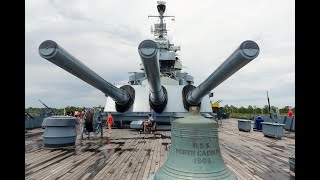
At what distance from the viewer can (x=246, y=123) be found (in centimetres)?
1426

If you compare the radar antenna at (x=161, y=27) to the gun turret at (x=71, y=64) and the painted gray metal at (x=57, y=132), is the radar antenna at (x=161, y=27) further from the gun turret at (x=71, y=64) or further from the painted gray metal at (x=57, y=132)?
the painted gray metal at (x=57, y=132)

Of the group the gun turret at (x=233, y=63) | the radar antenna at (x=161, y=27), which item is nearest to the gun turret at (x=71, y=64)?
the gun turret at (x=233, y=63)

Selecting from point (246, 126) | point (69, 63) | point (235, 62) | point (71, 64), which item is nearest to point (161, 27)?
point (246, 126)

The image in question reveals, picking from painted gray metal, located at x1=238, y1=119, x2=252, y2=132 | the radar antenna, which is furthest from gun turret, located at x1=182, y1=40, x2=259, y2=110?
the radar antenna

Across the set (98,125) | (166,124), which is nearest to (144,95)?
(166,124)

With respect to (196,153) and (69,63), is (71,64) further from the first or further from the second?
(196,153)

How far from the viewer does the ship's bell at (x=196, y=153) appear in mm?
2379

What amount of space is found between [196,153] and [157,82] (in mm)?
6898

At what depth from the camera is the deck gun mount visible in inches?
222

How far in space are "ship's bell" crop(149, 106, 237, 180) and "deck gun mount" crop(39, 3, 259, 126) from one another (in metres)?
3.39

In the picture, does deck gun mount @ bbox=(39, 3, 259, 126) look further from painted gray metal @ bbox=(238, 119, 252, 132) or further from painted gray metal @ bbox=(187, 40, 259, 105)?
painted gray metal @ bbox=(238, 119, 252, 132)
